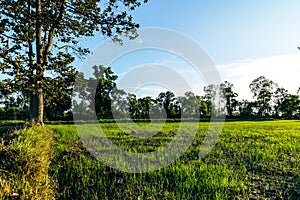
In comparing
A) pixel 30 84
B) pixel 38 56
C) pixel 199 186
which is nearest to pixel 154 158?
pixel 199 186

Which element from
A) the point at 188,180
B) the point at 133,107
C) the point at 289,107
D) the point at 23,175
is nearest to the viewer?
the point at 23,175

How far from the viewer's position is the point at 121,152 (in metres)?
6.62

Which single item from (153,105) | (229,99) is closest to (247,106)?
(229,99)

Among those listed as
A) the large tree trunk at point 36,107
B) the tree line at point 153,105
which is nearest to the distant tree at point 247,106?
the tree line at point 153,105

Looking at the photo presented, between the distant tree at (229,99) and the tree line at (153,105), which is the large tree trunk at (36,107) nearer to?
the tree line at (153,105)

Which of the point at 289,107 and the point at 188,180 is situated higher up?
the point at 289,107

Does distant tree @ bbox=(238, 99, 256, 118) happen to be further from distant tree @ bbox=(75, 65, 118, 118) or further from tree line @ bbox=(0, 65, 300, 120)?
distant tree @ bbox=(75, 65, 118, 118)

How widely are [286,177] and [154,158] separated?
2.86m

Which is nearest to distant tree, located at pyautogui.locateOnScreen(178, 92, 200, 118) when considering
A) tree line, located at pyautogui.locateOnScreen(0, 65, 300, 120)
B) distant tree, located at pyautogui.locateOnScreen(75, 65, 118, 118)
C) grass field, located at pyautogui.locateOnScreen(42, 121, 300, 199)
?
tree line, located at pyautogui.locateOnScreen(0, 65, 300, 120)

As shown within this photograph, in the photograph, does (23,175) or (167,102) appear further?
(167,102)

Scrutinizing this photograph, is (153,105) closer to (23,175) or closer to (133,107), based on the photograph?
(133,107)

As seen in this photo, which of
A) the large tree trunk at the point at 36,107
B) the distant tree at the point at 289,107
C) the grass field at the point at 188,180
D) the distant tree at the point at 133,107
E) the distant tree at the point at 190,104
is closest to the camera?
the grass field at the point at 188,180

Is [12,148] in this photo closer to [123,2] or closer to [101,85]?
[123,2]

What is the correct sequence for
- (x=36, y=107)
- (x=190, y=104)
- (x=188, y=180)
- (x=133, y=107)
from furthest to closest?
(x=190, y=104) → (x=133, y=107) → (x=36, y=107) → (x=188, y=180)
